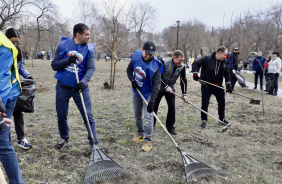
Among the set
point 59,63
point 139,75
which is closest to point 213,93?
point 139,75

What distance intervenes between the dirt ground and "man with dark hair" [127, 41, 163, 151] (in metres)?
0.47

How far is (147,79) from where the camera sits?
12.3ft

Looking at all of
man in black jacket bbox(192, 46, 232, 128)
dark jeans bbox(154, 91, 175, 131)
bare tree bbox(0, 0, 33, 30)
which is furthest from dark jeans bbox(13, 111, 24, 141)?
bare tree bbox(0, 0, 33, 30)

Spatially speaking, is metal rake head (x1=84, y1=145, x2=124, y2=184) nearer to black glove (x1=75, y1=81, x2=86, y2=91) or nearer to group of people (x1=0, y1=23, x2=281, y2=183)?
group of people (x1=0, y1=23, x2=281, y2=183)

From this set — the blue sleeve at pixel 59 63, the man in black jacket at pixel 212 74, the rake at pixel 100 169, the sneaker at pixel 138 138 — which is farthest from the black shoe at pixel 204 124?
the blue sleeve at pixel 59 63

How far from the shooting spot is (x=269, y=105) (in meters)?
7.38

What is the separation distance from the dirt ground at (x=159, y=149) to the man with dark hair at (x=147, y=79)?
47 centimetres

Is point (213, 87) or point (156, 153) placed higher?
point (213, 87)

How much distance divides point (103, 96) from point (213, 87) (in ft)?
14.7

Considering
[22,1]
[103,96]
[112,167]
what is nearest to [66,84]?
[112,167]

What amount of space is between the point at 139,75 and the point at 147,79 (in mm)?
154

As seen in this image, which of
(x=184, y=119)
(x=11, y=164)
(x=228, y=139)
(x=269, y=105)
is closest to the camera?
(x=11, y=164)

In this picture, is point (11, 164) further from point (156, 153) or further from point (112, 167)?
point (156, 153)

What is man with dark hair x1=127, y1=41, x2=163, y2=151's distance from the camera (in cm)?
355
